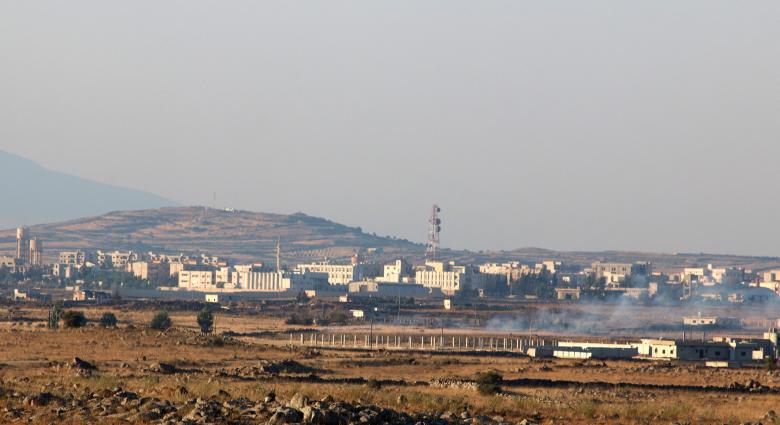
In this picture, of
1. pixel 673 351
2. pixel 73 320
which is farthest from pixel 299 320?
pixel 73 320

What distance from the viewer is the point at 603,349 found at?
292 feet

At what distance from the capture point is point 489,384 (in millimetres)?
48688

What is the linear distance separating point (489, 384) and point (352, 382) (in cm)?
455

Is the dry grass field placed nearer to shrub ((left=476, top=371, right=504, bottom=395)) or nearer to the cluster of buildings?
shrub ((left=476, top=371, right=504, bottom=395))

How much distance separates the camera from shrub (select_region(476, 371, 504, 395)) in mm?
46750

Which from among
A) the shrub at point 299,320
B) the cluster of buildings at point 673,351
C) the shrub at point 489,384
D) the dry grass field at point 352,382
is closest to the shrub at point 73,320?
the dry grass field at point 352,382

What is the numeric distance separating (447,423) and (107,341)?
144 feet

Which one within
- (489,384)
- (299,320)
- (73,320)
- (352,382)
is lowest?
(299,320)

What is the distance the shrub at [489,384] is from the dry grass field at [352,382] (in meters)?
0.45

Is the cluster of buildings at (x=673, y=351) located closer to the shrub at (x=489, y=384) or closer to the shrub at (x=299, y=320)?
the shrub at (x=489, y=384)

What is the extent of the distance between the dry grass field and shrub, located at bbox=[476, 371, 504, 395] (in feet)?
1.47

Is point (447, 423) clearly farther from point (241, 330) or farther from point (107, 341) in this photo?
point (241, 330)

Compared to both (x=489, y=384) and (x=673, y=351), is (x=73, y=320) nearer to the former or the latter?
(x=673, y=351)

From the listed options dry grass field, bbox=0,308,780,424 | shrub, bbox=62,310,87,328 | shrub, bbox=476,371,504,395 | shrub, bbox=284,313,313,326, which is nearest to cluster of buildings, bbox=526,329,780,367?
dry grass field, bbox=0,308,780,424
